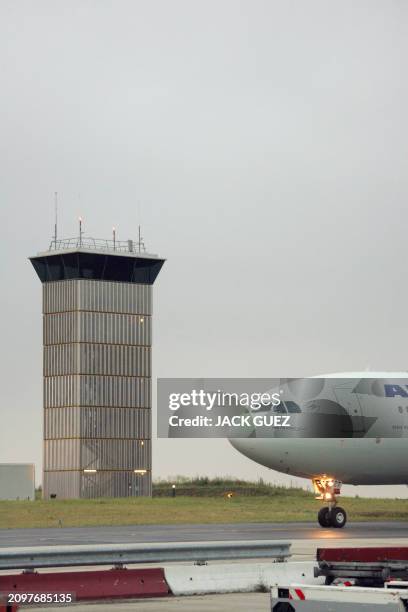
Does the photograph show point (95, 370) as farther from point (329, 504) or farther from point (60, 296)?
point (329, 504)

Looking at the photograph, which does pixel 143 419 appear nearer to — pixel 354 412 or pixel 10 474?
pixel 10 474

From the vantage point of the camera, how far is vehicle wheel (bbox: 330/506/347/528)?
44.1 m

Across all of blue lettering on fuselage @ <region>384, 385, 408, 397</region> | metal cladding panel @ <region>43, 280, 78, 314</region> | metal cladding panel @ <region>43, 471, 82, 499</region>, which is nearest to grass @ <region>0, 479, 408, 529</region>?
blue lettering on fuselage @ <region>384, 385, 408, 397</region>

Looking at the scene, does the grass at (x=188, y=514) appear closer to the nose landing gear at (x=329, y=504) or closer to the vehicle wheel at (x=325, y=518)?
the nose landing gear at (x=329, y=504)

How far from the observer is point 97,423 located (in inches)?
4860

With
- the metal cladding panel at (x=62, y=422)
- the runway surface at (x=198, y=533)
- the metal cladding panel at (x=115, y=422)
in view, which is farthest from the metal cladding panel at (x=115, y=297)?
the runway surface at (x=198, y=533)

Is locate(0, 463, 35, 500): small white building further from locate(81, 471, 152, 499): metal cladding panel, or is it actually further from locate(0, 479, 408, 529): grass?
locate(0, 479, 408, 529): grass

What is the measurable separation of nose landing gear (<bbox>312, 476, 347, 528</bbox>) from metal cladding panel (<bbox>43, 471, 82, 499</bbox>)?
254 feet

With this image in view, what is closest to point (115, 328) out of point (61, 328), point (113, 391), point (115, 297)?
point (115, 297)

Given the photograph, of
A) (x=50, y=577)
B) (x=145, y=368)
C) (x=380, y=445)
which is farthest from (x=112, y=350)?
(x=50, y=577)

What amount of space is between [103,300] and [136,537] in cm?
8653

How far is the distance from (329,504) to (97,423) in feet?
259

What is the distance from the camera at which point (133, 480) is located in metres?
125

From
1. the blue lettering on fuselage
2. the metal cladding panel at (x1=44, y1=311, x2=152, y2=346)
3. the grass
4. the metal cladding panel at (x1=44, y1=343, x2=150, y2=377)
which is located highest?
the metal cladding panel at (x1=44, y1=311, x2=152, y2=346)
